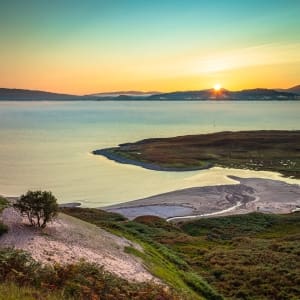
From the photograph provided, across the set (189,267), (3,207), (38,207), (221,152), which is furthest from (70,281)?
(221,152)

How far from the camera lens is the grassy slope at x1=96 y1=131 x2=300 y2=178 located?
88812 millimetres

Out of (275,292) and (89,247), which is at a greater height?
(89,247)

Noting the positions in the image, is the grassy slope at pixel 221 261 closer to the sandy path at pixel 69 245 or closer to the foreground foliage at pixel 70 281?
the sandy path at pixel 69 245

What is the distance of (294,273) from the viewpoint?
22375 mm

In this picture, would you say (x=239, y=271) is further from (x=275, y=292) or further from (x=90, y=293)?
(x=90, y=293)

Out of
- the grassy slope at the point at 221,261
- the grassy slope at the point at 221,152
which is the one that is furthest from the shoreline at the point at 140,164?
the grassy slope at the point at 221,261

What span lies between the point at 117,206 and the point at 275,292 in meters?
37.3

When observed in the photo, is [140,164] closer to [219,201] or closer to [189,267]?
[219,201]

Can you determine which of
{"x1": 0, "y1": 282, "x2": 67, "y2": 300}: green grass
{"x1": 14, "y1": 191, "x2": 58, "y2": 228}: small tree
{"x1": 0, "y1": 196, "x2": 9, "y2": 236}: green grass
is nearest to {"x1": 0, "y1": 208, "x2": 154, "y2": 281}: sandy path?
{"x1": 0, "y1": 196, "x2": 9, "y2": 236}: green grass

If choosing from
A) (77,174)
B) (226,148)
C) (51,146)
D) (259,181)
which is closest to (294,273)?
(259,181)

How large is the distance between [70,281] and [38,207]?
7.28m

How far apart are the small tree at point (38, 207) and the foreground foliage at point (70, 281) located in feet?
18.4

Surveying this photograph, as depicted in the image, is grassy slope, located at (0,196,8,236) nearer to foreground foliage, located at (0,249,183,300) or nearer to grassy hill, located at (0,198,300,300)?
grassy hill, located at (0,198,300,300)

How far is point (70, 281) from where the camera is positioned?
12656 millimetres
